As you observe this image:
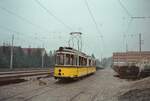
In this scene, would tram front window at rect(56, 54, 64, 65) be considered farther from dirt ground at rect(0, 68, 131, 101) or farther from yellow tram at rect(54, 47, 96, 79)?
dirt ground at rect(0, 68, 131, 101)

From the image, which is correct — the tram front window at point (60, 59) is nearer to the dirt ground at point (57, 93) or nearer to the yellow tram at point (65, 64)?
the yellow tram at point (65, 64)

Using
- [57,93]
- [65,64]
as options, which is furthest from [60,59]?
[57,93]

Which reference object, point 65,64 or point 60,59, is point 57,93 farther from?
point 60,59

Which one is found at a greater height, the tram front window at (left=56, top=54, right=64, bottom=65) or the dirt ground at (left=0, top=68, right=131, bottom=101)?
the tram front window at (left=56, top=54, right=64, bottom=65)

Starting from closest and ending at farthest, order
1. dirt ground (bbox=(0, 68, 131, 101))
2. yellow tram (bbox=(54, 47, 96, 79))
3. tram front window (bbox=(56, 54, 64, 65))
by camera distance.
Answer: dirt ground (bbox=(0, 68, 131, 101)) → yellow tram (bbox=(54, 47, 96, 79)) → tram front window (bbox=(56, 54, 64, 65))

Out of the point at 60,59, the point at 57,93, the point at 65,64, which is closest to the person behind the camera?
the point at 57,93

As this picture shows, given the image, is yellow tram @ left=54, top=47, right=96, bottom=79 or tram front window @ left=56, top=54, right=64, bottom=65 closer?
yellow tram @ left=54, top=47, right=96, bottom=79

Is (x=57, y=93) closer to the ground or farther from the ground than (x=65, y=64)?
closer to the ground

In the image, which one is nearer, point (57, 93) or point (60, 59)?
point (57, 93)

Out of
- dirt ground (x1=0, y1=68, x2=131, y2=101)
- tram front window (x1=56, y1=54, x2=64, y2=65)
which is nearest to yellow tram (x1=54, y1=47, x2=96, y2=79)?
tram front window (x1=56, y1=54, x2=64, y2=65)

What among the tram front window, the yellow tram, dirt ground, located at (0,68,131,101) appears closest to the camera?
dirt ground, located at (0,68,131,101)

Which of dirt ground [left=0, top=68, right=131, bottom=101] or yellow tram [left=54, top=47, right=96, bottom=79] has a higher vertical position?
yellow tram [left=54, top=47, right=96, bottom=79]

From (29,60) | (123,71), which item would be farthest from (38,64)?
(123,71)

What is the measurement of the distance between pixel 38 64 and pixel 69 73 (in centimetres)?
5666
